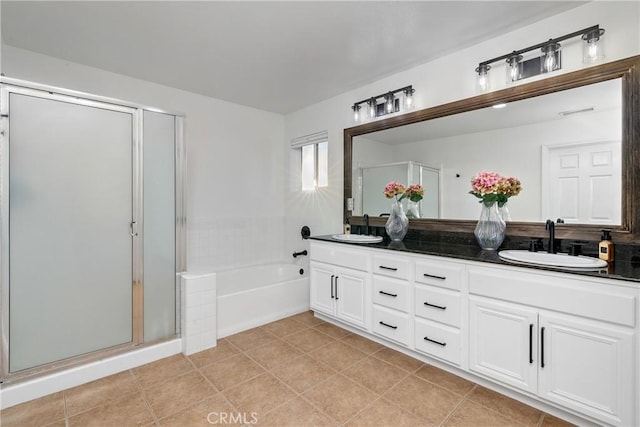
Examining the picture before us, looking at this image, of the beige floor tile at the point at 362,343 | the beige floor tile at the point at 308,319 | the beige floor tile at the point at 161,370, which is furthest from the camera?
the beige floor tile at the point at 308,319

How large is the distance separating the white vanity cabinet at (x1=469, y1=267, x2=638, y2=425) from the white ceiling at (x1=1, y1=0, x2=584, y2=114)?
167 cm

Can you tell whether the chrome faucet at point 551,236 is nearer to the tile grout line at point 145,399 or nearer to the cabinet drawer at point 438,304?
the cabinet drawer at point 438,304

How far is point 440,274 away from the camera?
1935 millimetres

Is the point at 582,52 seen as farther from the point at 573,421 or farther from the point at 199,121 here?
the point at 199,121

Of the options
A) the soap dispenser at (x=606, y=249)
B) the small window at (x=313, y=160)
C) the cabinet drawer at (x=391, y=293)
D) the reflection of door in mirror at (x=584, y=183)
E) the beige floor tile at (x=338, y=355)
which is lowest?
the beige floor tile at (x=338, y=355)

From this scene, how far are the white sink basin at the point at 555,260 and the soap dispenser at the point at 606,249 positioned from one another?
0.03m

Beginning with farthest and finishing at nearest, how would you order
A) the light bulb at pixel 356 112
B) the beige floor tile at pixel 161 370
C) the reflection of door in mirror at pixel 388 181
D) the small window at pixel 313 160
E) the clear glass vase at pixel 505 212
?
the small window at pixel 313 160 → the light bulb at pixel 356 112 → the reflection of door in mirror at pixel 388 181 → the clear glass vase at pixel 505 212 → the beige floor tile at pixel 161 370

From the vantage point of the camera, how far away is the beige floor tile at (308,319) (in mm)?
2879

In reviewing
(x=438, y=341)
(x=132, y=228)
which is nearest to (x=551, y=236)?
(x=438, y=341)

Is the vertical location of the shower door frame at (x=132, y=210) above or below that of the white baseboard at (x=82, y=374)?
above

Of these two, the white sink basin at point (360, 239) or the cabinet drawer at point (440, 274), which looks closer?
the cabinet drawer at point (440, 274)

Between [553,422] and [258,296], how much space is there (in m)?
2.26

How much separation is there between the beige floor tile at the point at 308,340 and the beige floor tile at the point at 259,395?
48 centimetres

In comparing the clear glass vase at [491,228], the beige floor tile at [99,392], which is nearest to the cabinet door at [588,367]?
the clear glass vase at [491,228]
